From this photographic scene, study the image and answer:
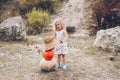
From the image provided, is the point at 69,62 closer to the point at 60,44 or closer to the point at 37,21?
the point at 60,44

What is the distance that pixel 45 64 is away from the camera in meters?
6.52

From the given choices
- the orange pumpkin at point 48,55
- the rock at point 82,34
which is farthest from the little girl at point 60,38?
the rock at point 82,34

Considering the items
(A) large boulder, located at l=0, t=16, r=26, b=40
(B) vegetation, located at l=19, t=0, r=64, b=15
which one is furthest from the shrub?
(A) large boulder, located at l=0, t=16, r=26, b=40

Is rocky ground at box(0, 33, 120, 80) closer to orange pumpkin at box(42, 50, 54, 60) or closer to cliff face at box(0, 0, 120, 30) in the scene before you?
orange pumpkin at box(42, 50, 54, 60)

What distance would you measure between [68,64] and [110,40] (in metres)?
1.77

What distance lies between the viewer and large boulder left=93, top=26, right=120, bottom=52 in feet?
27.5

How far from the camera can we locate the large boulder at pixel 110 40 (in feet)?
27.5

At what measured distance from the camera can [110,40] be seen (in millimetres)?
8562

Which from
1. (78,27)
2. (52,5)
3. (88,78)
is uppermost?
(52,5)

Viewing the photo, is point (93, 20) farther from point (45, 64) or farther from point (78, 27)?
point (45, 64)

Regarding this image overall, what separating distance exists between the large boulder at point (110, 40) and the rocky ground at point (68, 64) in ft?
0.61

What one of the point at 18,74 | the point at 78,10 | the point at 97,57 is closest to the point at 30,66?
the point at 18,74

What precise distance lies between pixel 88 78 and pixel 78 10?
23.1ft

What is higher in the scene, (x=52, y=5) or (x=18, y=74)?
(x=52, y=5)
